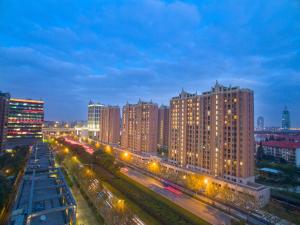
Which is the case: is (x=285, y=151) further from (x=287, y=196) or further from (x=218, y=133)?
(x=218, y=133)

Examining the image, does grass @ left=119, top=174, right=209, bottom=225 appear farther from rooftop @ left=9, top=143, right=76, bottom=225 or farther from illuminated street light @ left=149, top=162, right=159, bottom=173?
rooftop @ left=9, top=143, right=76, bottom=225

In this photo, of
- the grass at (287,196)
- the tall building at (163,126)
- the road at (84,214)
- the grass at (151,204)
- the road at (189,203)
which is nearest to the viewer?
the road at (84,214)

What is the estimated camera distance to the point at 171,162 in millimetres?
63875

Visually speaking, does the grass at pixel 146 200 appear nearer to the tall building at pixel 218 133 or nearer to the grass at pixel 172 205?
the grass at pixel 172 205

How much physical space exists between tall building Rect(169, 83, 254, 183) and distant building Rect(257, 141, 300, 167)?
41609mm

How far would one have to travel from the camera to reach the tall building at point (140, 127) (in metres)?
79.1

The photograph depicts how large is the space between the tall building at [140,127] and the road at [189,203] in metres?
26.1

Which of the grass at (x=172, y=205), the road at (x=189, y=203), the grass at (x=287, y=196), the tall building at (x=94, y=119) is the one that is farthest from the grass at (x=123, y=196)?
the tall building at (x=94, y=119)

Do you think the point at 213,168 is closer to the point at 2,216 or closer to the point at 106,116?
the point at 2,216

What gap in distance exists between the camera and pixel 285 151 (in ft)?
255

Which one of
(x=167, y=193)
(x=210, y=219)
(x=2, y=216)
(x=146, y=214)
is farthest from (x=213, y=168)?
(x=2, y=216)

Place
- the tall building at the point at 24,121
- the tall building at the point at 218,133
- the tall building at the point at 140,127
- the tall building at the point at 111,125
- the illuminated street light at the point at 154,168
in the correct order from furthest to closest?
the tall building at the point at 24,121
the tall building at the point at 111,125
the tall building at the point at 140,127
the illuminated street light at the point at 154,168
the tall building at the point at 218,133

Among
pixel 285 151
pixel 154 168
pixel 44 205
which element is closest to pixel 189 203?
pixel 154 168

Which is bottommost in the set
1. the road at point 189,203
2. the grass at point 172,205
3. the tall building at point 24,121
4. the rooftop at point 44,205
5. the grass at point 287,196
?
the grass at point 287,196
